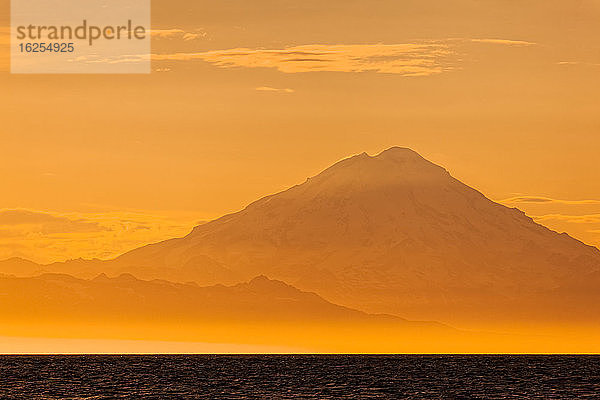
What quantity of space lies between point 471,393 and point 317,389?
2130 cm

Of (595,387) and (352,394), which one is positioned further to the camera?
(595,387)

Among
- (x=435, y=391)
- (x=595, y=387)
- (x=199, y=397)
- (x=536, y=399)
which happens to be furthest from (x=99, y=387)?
(x=595, y=387)

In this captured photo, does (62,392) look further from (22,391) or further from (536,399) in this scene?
(536,399)

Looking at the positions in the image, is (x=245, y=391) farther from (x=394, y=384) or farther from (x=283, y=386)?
(x=394, y=384)

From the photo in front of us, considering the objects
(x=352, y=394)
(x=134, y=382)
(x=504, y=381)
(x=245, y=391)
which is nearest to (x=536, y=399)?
(x=352, y=394)

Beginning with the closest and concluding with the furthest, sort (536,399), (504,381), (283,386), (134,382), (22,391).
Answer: (536,399) < (22,391) < (283,386) < (134,382) < (504,381)

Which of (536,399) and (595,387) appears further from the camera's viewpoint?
(595,387)

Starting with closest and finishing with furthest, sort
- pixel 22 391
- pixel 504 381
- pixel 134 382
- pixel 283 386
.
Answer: pixel 22 391 < pixel 283 386 < pixel 134 382 < pixel 504 381

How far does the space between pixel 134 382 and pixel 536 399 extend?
225 ft

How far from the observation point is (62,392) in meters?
144

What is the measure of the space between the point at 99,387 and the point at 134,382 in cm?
2175

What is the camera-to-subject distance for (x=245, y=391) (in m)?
154

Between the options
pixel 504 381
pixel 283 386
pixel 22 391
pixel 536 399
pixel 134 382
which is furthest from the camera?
pixel 504 381

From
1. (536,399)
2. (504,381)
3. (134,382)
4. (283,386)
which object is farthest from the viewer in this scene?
(504,381)
